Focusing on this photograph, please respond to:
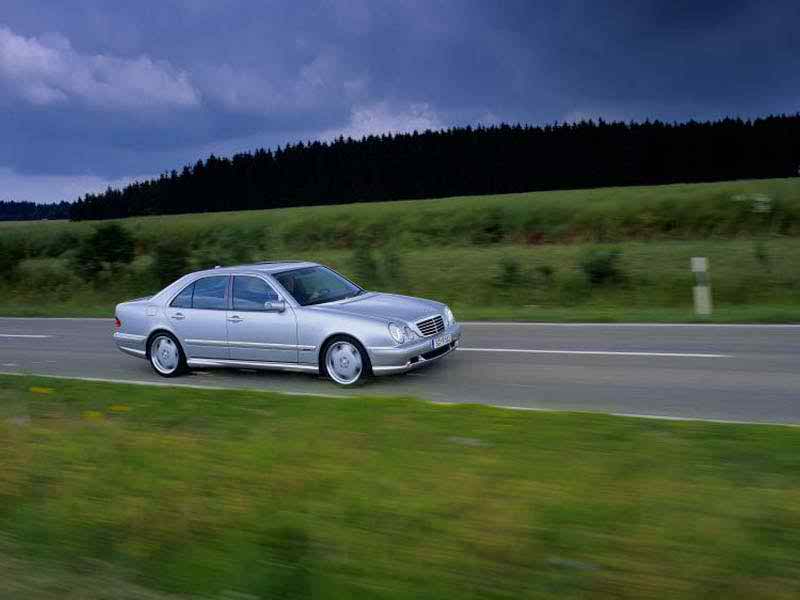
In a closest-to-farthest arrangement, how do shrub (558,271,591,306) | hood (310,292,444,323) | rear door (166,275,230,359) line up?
hood (310,292,444,323), rear door (166,275,230,359), shrub (558,271,591,306)

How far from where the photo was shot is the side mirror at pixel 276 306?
1072 cm

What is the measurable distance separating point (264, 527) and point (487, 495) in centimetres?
125

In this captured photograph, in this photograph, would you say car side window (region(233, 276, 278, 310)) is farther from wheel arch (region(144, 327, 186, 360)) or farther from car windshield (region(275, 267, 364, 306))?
wheel arch (region(144, 327, 186, 360))

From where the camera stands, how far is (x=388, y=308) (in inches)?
417

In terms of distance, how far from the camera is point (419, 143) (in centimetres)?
8550

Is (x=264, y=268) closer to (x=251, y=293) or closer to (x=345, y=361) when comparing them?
(x=251, y=293)

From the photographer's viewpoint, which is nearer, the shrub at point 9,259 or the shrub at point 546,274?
the shrub at point 546,274

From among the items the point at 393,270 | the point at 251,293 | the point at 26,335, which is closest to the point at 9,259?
the point at 26,335

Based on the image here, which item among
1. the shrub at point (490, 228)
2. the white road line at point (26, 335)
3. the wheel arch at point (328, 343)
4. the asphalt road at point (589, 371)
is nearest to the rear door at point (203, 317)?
the asphalt road at point (589, 371)

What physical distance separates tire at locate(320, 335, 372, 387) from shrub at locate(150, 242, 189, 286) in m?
15.3

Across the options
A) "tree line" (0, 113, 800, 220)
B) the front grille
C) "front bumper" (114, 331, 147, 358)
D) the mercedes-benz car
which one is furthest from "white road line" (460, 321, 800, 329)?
"tree line" (0, 113, 800, 220)

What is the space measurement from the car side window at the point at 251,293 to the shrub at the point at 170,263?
14.0 metres

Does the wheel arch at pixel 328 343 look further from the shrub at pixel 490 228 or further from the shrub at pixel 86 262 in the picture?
the shrub at pixel 490 228

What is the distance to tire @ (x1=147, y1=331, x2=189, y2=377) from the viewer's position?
461 inches
